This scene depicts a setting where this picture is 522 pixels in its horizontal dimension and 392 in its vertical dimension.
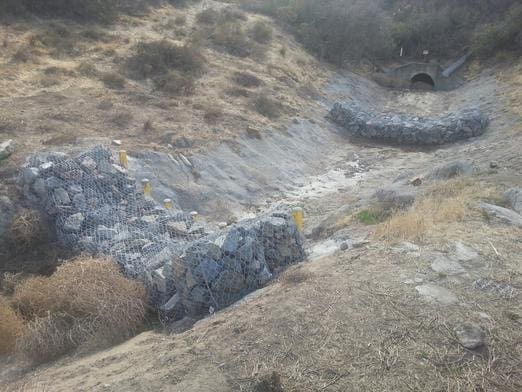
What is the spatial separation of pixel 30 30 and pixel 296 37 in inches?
479

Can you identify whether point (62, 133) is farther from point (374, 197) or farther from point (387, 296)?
point (387, 296)

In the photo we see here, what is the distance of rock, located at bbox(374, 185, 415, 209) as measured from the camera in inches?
347

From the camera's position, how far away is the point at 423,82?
25719mm

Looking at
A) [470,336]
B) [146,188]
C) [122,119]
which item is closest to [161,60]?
[122,119]

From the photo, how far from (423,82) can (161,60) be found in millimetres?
15500

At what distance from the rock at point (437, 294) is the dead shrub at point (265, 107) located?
431 inches

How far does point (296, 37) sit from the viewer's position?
23.5 metres

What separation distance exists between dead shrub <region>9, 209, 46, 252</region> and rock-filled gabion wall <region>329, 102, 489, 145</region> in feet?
38.7

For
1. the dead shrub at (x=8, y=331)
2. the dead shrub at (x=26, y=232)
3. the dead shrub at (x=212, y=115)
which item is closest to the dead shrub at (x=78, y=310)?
the dead shrub at (x=8, y=331)

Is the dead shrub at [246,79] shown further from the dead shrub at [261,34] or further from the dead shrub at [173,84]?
the dead shrub at [261,34]

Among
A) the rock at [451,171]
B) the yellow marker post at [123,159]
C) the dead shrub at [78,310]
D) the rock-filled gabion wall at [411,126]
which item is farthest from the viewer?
the rock-filled gabion wall at [411,126]

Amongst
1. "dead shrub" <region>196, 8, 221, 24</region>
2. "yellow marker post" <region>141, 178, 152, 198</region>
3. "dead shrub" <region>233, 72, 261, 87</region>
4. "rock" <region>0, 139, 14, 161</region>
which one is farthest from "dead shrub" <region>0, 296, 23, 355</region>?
"dead shrub" <region>196, 8, 221, 24</region>

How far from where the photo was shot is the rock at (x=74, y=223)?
305 inches

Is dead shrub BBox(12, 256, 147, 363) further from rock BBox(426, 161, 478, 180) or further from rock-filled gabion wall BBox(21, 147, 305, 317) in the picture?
rock BBox(426, 161, 478, 180)
